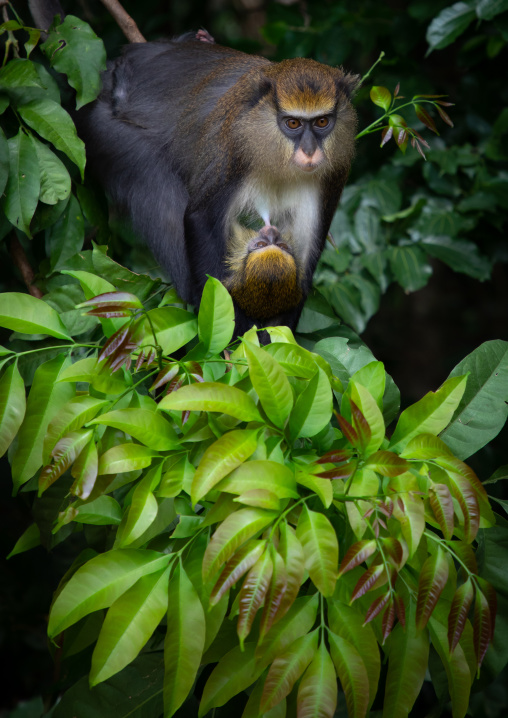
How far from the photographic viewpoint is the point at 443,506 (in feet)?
3.13

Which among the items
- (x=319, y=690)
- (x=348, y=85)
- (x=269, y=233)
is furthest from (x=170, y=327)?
(x=348, y=85)

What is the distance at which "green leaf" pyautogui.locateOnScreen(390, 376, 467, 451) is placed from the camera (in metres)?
1.11

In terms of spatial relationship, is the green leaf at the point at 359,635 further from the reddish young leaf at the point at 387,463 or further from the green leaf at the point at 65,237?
the green leaf at the point at 65,237

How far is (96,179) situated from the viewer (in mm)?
2197

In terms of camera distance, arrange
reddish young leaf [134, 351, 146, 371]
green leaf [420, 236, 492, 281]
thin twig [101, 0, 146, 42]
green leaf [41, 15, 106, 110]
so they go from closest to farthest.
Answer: reddish young leaf [134, 351, 146, 371], green leaf [41, 15, 106, 110], thin twig [101, 0, 146, 42], green leaf [420, 236, 492, 281]

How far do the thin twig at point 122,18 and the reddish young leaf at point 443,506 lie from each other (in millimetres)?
1920

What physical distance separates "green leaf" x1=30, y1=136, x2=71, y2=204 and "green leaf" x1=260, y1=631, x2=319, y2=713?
1146mm

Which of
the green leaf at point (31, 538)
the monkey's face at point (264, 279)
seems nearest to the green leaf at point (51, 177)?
the monkey's face at point (264, 279)

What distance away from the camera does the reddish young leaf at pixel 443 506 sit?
95 centimetres

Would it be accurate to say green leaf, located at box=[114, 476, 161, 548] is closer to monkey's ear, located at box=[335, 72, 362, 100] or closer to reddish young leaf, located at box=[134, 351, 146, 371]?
reddish young leaf, located at box=[134, 351, 146, 371]

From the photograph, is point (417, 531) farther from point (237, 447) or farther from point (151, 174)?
point (151, 174)

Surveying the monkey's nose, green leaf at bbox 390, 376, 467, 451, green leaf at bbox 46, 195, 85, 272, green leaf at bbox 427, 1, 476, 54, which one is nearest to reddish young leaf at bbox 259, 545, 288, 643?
green leaf at bbox 390, 376, 467, 451

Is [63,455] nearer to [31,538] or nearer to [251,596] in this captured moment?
[251,596]

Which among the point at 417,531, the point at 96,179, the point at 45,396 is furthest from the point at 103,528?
the point at 96,179
